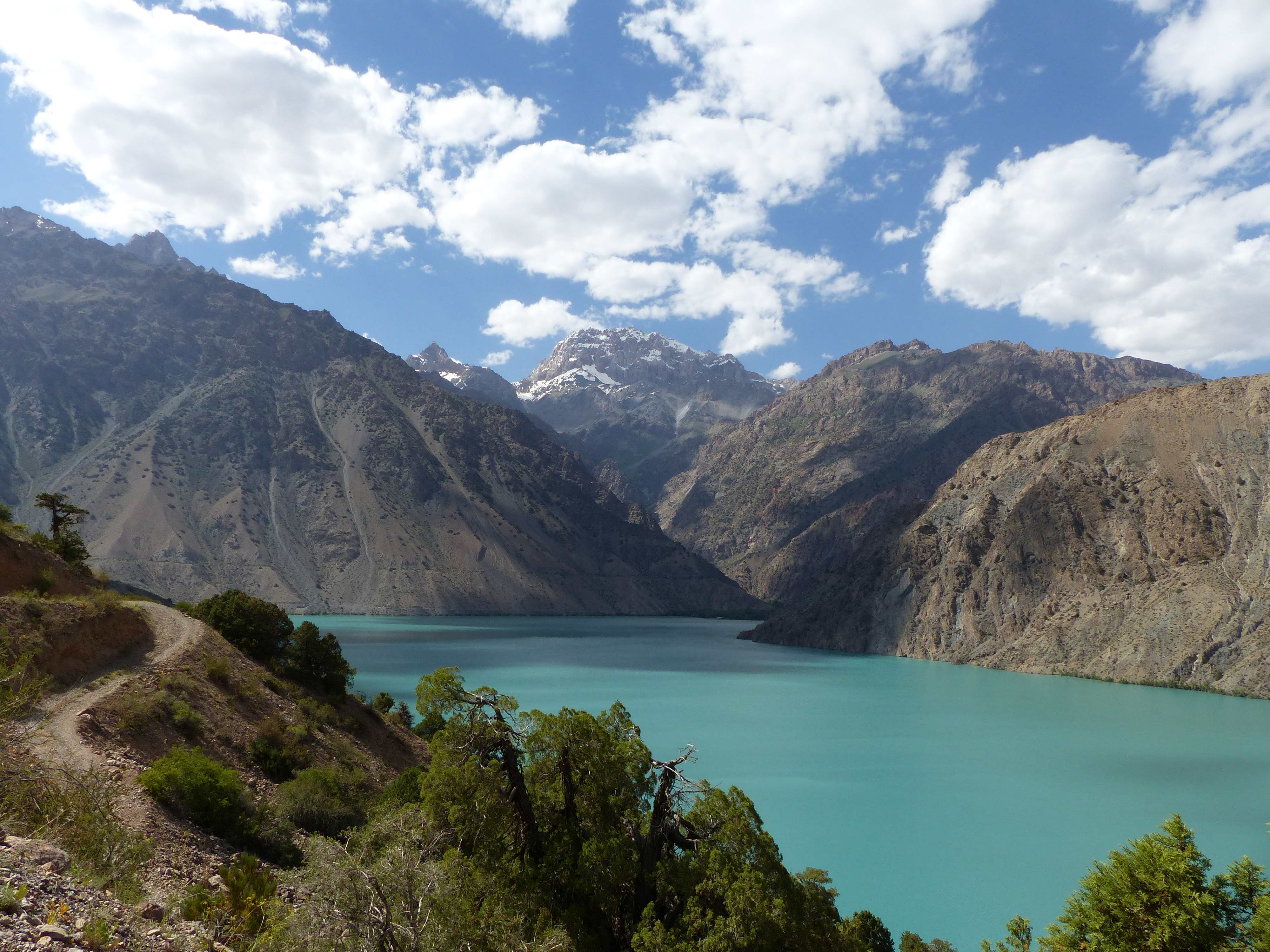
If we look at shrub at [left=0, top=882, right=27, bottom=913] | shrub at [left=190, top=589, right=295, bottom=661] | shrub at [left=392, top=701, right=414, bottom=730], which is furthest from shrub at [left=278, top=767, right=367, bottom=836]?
shrub at [left=392, top=701, right=414, bottom=730]

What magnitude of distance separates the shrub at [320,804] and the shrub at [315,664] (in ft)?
35.7

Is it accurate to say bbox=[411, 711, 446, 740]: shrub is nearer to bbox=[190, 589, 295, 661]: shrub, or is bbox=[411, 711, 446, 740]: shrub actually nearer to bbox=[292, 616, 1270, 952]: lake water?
bbox=[292, 616, 1270, 952]: lake water

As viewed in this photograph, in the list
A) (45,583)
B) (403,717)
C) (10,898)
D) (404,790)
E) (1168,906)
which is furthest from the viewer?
(403,717)

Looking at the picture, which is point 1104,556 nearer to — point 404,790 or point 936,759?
point 936,759

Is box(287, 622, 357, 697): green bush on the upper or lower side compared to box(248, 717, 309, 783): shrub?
upper

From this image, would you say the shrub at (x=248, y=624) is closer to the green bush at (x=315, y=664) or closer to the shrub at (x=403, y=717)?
the green bush at (x=315, y=664)

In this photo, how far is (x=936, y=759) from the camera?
50.4 meters

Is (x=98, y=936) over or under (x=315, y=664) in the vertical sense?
over

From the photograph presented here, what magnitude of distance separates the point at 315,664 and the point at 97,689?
12926 millimetres

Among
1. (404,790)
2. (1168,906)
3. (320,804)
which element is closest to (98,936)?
(1168,906)

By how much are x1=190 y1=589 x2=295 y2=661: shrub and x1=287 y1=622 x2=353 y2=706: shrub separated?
792 millimetres

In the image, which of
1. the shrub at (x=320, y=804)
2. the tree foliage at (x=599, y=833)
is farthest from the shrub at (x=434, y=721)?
the shrub at (x=320, y=804)

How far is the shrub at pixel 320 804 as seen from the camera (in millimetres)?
21172

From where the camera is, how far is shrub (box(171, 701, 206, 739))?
22797 mm
